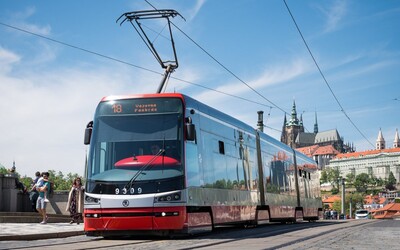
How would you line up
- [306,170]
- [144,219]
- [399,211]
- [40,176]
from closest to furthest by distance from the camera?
[144,219] → [40,176] → [306,170] → [399,211]

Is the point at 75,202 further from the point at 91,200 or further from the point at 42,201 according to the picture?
the point at 91,200

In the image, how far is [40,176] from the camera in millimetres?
19875

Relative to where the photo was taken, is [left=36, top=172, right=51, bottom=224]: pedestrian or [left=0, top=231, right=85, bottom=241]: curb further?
[left=36, top=172, right=51, bottom=224]: pedestrian

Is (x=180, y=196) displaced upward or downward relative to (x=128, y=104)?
downward

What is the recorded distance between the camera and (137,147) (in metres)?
12.5

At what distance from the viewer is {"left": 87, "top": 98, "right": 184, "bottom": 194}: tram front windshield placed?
1222 cm

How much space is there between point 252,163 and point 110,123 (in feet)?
22.3

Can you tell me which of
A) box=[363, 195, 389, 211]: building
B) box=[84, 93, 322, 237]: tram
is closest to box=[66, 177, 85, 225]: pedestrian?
box=[84, 93, 322, 237]: tram

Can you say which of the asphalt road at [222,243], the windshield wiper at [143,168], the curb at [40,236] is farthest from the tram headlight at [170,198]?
the curb at [40,236]

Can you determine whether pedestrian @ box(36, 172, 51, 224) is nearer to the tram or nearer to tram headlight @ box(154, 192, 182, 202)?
the tram

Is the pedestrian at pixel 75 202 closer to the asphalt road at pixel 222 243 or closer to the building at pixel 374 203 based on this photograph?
the asphalt road at pixel 222 243

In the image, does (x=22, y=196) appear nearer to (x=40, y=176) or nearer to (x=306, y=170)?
(x=40, y=176)

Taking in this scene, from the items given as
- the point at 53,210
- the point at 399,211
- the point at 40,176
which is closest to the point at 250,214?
the point at 40,176

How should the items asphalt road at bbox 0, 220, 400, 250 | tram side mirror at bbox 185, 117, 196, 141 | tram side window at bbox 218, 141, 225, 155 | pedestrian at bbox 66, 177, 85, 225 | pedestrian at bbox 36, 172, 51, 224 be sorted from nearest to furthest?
asphalt road at bbox 0, 220, 400, 250, tram side mirror at bbox 185, 117, 196, 141, tram side window at bbox 218, 141, 225, 155, pedestrian at bbox 36, 172, 51, 224, pedestrian at bbox 66, 177, 85, 225
